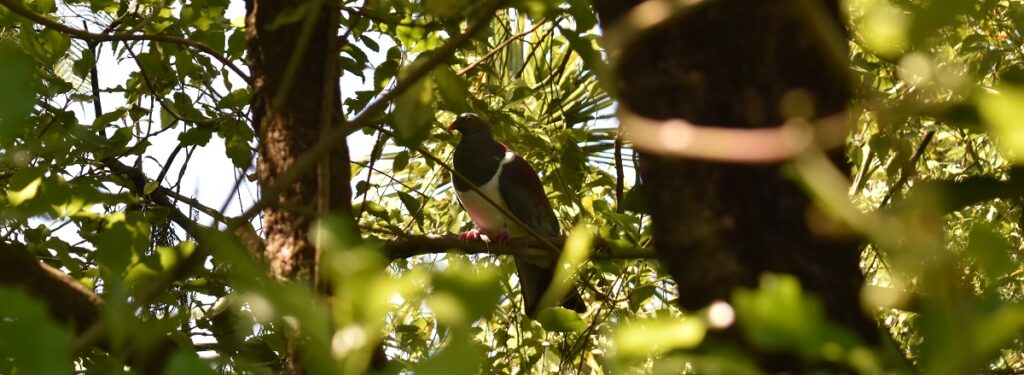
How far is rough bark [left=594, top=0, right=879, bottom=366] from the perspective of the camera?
79 centimetres

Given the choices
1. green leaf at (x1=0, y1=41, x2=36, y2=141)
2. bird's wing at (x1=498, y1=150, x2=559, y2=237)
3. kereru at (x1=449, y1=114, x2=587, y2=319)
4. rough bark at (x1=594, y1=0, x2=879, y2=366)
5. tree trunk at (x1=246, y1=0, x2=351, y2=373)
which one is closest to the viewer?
green leaf at (x1=0, y1=41, x2=36, y2=141)

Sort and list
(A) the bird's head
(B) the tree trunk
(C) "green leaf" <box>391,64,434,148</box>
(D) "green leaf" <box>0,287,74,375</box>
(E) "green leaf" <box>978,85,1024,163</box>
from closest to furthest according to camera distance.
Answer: (E) "green leaf" <box>978,85,1024,163</box>
(D) "green leaf" <box>0,287,74,375</box>
(C) "green leaf" <box>391,64,434,148</box>
(B) the tree trunk
(A) the bird's head

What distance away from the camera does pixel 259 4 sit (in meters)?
1.65

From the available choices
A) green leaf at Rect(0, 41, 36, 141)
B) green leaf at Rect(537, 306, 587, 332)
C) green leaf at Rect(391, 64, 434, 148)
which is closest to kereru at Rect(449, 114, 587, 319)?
green leaf at Rect(537, 306, 587, 332)

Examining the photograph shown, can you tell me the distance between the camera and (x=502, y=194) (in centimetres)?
381

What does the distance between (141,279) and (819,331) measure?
0.70m

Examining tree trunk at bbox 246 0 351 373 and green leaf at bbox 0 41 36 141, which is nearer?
green leaf at bbox 0 41 36 141

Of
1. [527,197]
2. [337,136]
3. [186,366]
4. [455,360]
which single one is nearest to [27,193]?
[337,136]

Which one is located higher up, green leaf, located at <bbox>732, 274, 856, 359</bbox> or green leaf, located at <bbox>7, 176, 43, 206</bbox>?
green leaf, located at <bbox>7, 176, 43, 206</bbox>

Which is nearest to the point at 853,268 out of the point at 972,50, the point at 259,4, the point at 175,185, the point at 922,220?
the point at 922,220

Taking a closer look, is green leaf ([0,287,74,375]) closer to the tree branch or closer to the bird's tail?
the tree branch

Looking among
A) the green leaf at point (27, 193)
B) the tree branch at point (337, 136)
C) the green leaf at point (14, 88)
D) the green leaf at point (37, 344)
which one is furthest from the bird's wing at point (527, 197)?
the green leaf at point (37, 344)

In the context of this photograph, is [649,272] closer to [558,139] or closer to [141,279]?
[558,139]

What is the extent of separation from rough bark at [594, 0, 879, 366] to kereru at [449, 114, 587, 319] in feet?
7.53
